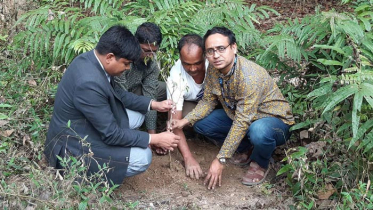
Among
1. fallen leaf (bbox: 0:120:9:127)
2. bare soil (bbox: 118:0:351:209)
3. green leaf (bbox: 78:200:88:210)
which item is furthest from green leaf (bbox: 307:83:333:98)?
fallen leaf (bbox: 0:120:9:127)

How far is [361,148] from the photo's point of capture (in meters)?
3.59

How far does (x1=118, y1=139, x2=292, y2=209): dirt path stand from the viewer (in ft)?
12.6

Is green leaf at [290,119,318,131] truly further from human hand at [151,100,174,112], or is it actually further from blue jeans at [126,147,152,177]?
blue jeans at [126,147,152,177]

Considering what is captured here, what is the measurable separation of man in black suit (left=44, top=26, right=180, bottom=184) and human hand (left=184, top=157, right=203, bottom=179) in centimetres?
51

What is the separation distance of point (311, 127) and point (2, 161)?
2614mm

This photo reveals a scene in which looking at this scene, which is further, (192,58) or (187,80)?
(187,80)

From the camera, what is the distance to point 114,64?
3.46 meters

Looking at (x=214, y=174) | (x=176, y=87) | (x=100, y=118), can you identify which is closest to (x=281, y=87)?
(x=176, y=87)

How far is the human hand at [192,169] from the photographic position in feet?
13.8

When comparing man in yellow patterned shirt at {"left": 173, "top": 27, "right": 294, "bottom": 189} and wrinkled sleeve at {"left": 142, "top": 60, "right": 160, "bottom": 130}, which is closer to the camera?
man in yellow patterned shirt at {"left": 173, "top": 27, "right": 294, "bottom": 189}

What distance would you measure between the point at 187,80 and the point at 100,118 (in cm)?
110

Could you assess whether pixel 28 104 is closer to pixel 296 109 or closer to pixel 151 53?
pixel 151 53

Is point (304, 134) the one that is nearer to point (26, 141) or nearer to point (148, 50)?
point (148, 50)

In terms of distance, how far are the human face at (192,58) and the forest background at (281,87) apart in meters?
0.19
